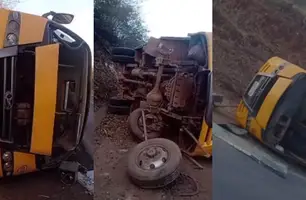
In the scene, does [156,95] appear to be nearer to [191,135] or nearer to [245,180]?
[191,135]

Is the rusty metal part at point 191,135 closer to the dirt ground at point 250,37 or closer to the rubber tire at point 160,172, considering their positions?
the rubber tire at point 160,172

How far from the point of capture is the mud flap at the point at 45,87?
1.52m

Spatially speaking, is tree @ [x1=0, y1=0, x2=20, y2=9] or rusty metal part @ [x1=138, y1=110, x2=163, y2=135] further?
tree @ [x1=0, y1=0, x2=20, y2=9]

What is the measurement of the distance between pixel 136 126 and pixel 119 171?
19 centimetres

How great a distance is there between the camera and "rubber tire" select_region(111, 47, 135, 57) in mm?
1554

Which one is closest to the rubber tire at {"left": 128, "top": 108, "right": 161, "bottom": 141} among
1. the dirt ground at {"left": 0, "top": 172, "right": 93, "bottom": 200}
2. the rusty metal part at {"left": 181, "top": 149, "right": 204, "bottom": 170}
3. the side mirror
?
the rusty metal part at {"left": 181, "top": 149, "right": 204, "bottom": 170}

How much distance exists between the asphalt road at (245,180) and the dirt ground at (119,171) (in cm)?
4

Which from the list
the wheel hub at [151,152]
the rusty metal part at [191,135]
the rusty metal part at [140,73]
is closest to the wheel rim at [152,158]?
the wheel hub at [151,152]

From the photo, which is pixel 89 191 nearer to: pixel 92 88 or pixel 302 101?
pixel 92 88

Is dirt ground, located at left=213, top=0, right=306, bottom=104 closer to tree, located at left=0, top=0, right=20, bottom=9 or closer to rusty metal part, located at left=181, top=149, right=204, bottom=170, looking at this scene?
rusty metal part, located at left=181, top=149, right=204, bottom=170

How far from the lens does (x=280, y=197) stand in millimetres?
1375

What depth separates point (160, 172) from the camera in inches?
55.1

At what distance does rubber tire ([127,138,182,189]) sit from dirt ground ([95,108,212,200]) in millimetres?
25

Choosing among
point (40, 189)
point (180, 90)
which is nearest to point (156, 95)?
point (180, 90)
